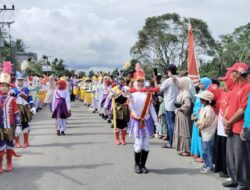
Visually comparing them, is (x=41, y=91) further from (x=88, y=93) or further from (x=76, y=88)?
(x=76, y=88)

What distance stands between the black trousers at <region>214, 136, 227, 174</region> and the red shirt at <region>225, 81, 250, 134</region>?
1.20 metres

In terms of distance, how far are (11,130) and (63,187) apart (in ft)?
6.28

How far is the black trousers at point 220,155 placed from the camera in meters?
7.88

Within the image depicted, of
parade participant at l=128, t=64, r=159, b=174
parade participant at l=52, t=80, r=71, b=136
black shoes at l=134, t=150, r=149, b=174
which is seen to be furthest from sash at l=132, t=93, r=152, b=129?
parade participant at l=52, t=80, r=71, b=136

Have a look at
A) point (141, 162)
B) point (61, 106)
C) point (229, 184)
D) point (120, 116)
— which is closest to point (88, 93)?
point (61, 106)

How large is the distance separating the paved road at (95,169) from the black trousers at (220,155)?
0.27 metres

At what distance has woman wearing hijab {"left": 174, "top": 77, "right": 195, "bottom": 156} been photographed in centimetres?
978

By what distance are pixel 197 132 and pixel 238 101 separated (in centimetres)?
253

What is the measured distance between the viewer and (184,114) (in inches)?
389

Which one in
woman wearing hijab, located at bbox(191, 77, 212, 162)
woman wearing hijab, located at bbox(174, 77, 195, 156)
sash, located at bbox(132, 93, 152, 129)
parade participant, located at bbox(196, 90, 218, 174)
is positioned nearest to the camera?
parade participant, located at bbox(196, 90, 218, 174)

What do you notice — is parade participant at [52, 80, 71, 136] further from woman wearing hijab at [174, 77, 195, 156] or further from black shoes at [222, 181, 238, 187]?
black shoes at [222, 181, 238, 187]

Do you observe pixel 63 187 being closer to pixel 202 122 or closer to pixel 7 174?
pixel 7 174

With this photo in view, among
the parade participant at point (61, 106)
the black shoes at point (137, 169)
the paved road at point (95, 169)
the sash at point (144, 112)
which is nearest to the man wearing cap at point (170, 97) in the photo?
the paved road at point (95, 169)

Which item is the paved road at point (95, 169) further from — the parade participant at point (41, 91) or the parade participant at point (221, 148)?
the parade participant at point (41, 91)
